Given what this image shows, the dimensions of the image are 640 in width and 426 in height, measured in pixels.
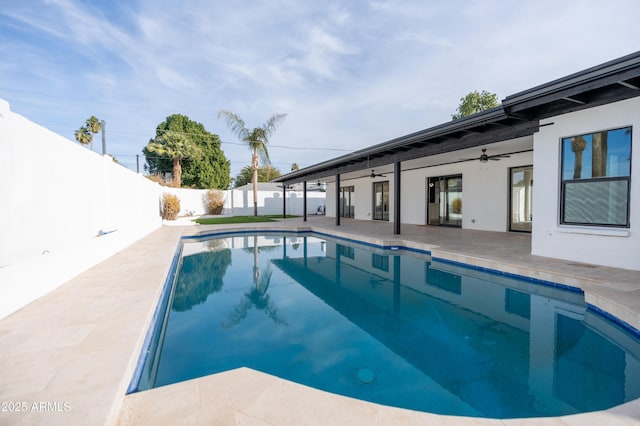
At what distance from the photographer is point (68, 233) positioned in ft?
15.7

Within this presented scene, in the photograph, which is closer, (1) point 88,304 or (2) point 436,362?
(2) point 436,362

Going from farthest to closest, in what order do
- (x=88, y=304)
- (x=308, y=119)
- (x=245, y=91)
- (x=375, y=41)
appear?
1. (x=308, y=119)
2. (x=245, y=91)
3. (x=375, y=41)
4. (x=88, y=304)

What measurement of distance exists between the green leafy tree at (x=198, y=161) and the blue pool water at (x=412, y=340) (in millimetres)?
28457

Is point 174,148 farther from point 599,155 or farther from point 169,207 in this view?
point 599,155

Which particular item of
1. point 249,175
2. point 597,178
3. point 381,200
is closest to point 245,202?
point 381,200

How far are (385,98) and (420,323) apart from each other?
1638 cm

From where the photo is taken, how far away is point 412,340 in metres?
3.51

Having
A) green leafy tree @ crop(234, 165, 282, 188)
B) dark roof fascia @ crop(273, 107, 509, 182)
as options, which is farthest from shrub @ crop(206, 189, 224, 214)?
green leafy tree @ crop(234, 165, 282, 188)

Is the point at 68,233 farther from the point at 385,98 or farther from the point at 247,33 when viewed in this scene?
the point at 385,98

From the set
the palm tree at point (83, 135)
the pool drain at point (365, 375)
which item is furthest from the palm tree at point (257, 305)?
the palm tree at point (83, 135)

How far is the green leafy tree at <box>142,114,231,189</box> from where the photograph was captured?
3222 cm

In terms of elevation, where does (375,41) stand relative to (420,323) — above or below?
above

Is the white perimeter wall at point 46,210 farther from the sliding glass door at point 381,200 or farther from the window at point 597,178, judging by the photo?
the sliding glass door at point 381,200

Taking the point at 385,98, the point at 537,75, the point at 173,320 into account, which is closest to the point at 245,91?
the point at 385,98
